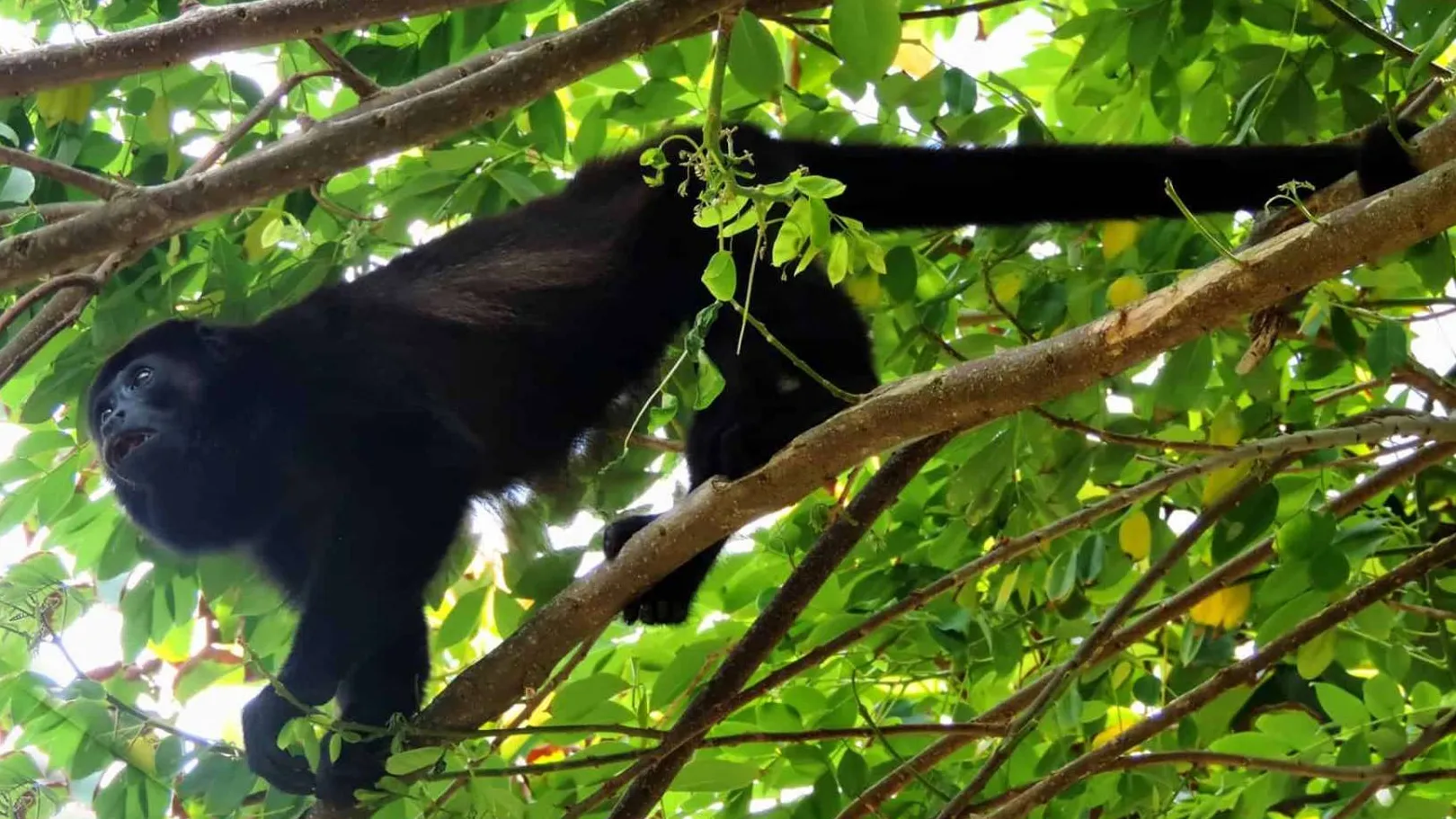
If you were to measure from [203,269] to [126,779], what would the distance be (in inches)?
48.3

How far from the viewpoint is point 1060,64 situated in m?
3.17

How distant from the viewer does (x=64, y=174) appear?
2.08 metres

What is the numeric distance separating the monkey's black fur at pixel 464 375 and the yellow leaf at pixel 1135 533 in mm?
571

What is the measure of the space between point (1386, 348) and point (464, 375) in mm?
1825

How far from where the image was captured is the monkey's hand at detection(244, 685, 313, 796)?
257 centimetres

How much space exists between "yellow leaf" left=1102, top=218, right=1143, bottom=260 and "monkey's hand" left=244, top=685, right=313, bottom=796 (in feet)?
5.91

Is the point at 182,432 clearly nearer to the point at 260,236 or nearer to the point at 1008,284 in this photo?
A: the point at 260,236

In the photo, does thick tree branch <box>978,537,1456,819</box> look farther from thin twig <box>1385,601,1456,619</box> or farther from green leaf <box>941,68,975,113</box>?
green leaf <box>941,68,975,113</box>

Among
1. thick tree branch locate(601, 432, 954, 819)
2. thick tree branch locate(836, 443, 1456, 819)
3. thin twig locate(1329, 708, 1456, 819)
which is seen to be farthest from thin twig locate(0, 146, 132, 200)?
thin twig locate(1329, 708, 1456, 819)

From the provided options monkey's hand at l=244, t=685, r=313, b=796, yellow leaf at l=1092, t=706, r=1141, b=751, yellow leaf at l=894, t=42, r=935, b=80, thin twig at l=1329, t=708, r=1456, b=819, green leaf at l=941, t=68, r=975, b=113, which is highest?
green leaf at l=941, t=68, r=975, b=113

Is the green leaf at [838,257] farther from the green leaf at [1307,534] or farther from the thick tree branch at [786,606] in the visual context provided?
the green leaf at [1307,534]

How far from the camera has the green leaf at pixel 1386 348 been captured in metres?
2.37

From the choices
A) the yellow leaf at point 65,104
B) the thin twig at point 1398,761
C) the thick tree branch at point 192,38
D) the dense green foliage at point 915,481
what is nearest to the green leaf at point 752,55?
the dense green foliage at point 915,481

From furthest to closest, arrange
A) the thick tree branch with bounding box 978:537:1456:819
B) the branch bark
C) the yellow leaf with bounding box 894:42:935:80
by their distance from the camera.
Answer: the yellow leaf with bounding box 894:42:935:80, the thick tree branch with bounding box 978:537:1456:819, the branch bark
